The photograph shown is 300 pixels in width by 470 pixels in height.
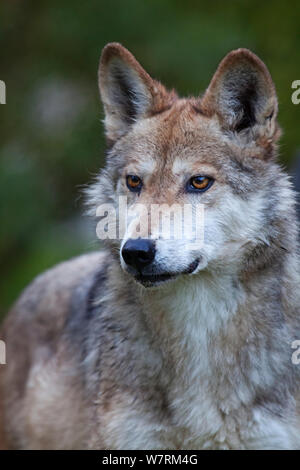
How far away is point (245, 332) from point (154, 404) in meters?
0.75

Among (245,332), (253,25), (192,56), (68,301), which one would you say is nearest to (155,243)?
(245,332)

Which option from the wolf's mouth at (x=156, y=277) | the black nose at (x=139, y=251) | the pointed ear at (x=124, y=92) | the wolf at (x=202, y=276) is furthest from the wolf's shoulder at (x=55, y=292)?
the black nose at (x=139, y=251)

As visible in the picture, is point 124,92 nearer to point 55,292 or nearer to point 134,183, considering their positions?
point 134,183

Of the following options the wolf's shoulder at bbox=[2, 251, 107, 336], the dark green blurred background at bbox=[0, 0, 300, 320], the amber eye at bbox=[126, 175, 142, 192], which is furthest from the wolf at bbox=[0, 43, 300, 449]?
the dark green blurred background at bbox=[0, 0, 300, 320]

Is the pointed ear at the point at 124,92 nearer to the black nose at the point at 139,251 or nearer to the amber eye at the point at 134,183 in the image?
the amber eye at the point at 134,183

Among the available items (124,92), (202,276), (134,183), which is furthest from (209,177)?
(124,92)

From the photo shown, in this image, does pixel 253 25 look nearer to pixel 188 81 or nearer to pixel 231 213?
pixel 188 81

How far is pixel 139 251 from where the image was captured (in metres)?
4.35

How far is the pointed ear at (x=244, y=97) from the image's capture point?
471cm

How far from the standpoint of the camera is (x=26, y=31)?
1279 centimetres

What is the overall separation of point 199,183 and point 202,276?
1.95 ft

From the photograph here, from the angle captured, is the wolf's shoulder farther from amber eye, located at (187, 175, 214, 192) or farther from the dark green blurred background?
the dark green blurred background

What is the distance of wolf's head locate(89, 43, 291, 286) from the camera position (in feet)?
14.9

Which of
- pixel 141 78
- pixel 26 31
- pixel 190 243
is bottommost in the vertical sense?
pixel 190 243
